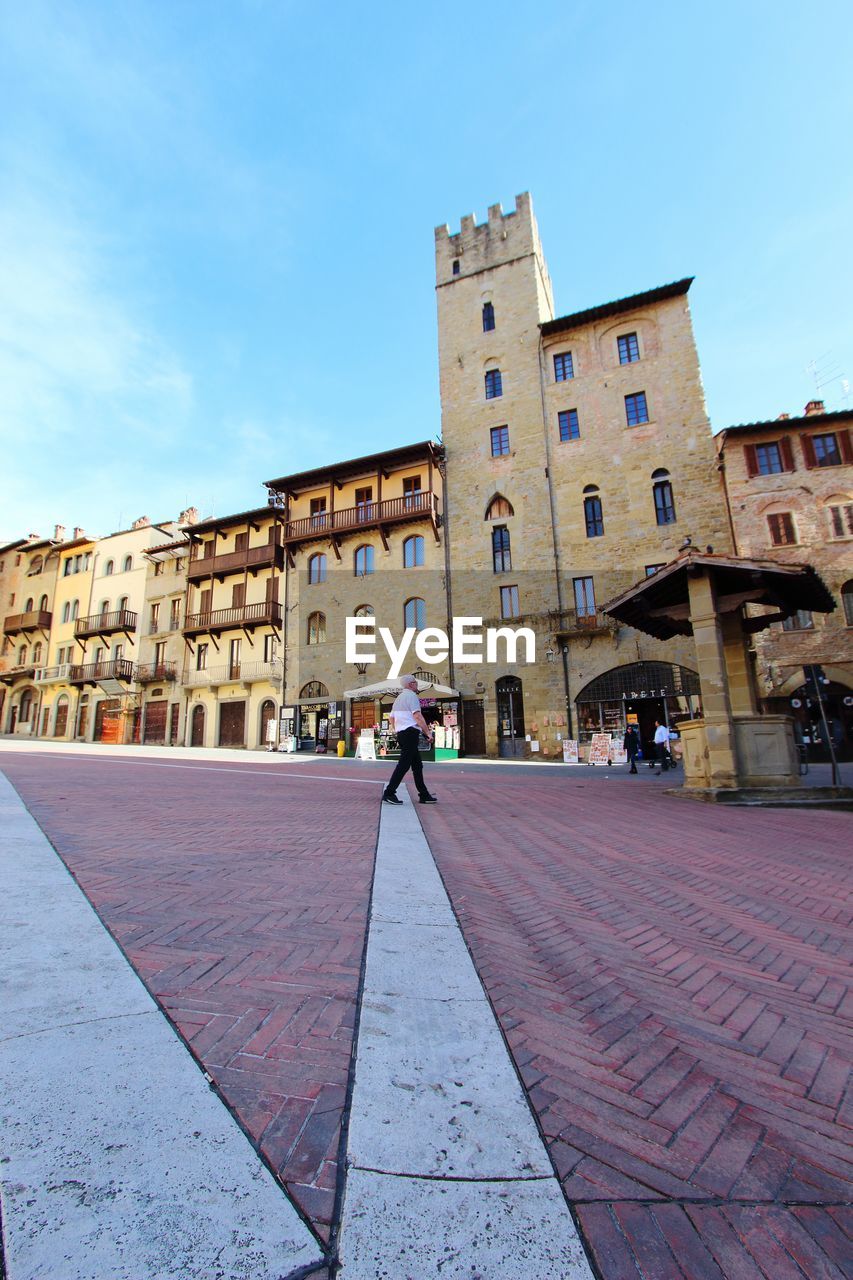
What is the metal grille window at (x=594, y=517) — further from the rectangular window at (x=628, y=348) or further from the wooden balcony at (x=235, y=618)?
the wooden balcony at (x=235, y=618)

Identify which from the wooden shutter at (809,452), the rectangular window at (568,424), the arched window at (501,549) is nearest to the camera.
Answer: the wooden shutter at (809,452)

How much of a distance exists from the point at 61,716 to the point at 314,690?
20651mm

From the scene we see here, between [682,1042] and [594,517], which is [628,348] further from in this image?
[682,1042]

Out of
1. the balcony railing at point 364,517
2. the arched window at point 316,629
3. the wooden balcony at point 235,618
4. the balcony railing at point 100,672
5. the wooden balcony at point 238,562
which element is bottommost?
the balcony railing at point 100,672

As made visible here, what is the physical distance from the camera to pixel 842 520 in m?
21.9

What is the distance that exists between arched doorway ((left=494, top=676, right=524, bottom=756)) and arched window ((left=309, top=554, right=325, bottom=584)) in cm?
1091

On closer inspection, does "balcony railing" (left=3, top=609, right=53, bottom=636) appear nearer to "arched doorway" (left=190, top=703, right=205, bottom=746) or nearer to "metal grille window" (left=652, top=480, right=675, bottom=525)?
"arched doorway" (left=190, top=703, right=205, bottom=746)

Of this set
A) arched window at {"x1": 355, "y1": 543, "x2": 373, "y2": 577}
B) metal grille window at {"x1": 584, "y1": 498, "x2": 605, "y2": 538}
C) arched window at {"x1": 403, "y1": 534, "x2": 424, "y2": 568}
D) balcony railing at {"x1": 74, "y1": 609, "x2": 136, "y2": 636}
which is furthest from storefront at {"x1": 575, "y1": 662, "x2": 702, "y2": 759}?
balcony railing at {"x1": 74, "y1": 609, "x2": 136, "y2": 636}

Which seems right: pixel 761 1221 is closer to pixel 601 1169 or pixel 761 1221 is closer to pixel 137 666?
pixel 601 1169

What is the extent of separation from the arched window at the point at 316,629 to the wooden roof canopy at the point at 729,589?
19.9m

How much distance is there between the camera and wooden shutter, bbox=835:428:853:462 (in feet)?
73.0

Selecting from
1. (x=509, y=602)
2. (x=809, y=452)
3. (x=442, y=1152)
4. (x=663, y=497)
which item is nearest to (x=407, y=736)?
(x=442, y=1152)

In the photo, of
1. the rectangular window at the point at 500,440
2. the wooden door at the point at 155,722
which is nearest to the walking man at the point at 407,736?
the rectangular window at the point at 500,440

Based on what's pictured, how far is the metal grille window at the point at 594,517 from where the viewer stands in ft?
81.7
